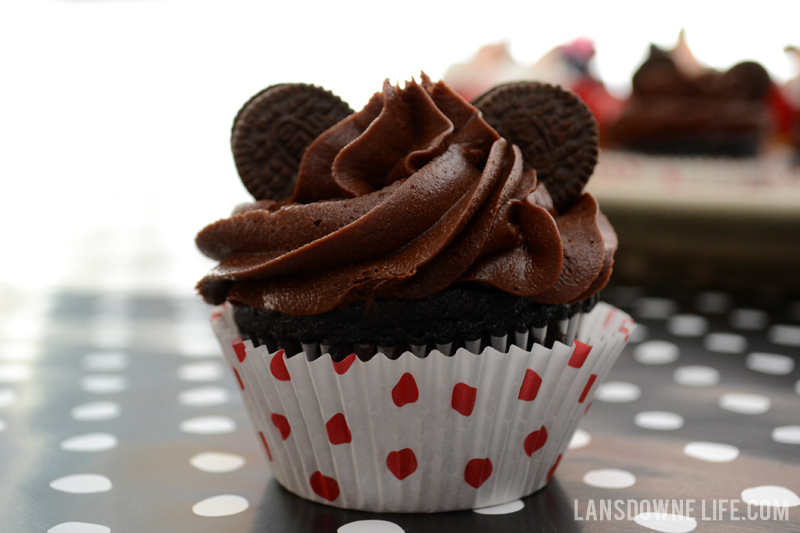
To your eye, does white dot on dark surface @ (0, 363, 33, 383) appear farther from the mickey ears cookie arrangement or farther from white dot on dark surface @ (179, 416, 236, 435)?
the mickey ears cookie arrangement

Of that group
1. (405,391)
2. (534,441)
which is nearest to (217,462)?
(405,391)

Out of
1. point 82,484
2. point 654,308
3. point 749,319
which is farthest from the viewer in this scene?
point 654,308

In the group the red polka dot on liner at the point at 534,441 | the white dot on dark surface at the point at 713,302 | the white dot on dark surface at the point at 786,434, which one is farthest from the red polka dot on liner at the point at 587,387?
the white dot on dark surface at the point at 713,302

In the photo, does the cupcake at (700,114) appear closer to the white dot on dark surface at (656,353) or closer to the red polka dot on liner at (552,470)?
the white dot on dark surface at (656,353)

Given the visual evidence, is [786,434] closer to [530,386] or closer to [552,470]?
[552,470]

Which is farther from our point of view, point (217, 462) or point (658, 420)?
point (658, 420)

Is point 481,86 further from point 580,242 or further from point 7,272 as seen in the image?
point 580,242

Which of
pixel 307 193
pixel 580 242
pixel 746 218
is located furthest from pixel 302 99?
pixel 746 218
